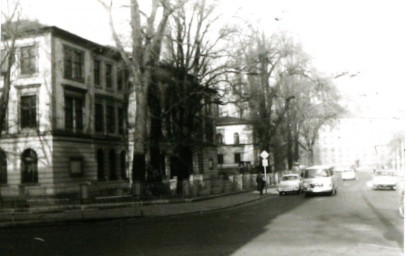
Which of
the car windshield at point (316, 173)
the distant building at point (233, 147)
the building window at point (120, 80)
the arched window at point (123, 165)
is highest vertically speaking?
the building window at point (120, 80)

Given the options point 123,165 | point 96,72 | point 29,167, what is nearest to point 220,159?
point 123,165

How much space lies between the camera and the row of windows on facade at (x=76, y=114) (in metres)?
38.7

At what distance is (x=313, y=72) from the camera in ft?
148

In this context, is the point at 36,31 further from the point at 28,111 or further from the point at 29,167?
the point at 29,167

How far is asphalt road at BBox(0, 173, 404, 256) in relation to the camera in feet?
36.3

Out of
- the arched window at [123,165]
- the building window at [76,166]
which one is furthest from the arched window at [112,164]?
the building window at [76,166]

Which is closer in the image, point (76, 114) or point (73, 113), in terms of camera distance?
point (73, 113)

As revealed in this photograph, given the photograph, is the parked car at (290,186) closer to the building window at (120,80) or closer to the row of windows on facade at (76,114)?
the row of windows on facade at (76,114)

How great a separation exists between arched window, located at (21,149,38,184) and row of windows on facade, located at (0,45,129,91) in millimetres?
6160

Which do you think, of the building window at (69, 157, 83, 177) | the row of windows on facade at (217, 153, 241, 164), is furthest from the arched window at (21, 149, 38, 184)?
the row of windows on facade at (217, 153, 241, 164)

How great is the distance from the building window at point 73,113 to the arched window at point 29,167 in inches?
136

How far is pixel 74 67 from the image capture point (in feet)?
136

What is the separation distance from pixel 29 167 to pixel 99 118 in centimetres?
833

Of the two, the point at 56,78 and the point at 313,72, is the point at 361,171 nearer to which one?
the point at 313,72
